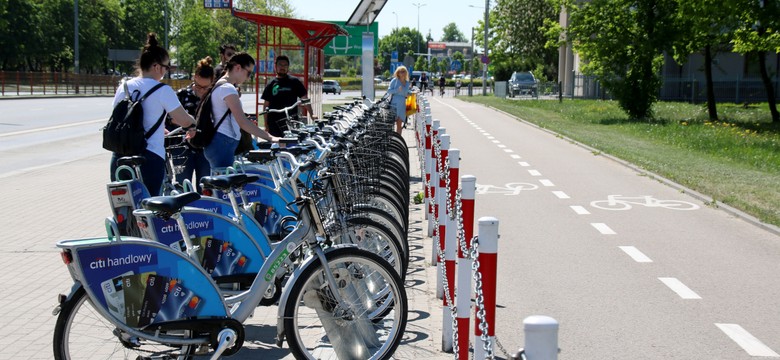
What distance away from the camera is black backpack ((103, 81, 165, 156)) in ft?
22.7

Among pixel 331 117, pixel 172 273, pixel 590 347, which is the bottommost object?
pixel 590 347

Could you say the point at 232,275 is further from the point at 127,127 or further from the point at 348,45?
the point at 348,45

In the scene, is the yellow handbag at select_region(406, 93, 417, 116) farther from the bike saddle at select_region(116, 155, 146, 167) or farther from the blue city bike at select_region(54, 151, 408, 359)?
the blue city bike at select_region(54, 151, 408, 359)

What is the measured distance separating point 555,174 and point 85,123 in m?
19.2

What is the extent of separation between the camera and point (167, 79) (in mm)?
64938

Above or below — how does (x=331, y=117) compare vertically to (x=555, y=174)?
above

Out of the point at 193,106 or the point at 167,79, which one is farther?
the point at 167,79

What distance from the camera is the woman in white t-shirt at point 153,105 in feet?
23.1

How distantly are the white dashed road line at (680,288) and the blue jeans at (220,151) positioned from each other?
3.79 m

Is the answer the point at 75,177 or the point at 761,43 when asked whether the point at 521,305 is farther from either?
the point at 761,43

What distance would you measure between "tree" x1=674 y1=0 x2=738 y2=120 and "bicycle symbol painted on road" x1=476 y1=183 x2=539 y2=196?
492 inches

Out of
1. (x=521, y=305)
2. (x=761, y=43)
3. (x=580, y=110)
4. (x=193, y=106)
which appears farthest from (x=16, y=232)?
(x=580, y=110)

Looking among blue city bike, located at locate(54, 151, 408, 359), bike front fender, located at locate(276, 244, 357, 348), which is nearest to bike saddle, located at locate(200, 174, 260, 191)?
blue city bike, located at locate(54, 151, 408, 359)

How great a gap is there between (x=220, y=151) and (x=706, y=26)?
2290 centimetres
